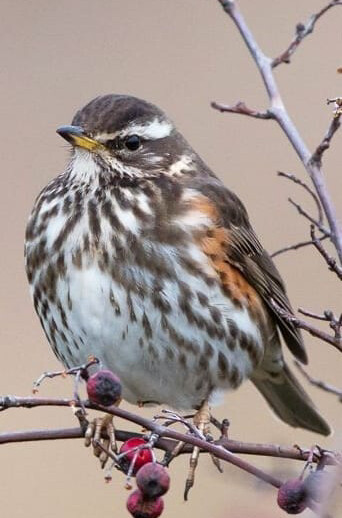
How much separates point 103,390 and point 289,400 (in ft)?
9.30

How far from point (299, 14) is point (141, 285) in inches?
213

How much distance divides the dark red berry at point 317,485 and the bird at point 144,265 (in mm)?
1713

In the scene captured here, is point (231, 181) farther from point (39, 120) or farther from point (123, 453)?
point (123, 453)

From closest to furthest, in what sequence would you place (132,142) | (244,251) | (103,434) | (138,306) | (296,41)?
(296,41), (103,434), (138,306), (132,142), (244,251)

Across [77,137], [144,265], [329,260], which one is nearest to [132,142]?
[77,137]

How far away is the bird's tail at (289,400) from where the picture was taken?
17.8ft

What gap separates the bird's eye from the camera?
4.54 metres

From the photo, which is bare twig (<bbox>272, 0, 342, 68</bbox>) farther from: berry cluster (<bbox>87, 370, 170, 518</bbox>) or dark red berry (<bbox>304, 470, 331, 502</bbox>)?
dark red berry (<bbox>304, 470, 331, 502</bbox>)

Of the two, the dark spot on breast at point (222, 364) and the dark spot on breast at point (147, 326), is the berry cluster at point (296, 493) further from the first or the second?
the dark spot on breast at point (222, 364)

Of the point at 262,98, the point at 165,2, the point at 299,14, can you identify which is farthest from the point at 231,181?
the point at 165,2

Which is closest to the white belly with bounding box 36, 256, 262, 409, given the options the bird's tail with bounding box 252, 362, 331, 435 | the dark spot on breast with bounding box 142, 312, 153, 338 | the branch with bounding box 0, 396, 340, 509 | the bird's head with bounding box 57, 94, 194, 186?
the dark spot on breast with bounding box 142, 312, 153, 338

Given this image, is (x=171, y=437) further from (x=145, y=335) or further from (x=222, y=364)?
(x=222, y=364)

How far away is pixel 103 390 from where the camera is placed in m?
2.76

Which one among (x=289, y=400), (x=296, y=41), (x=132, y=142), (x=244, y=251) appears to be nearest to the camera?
(x=296, y=41)
